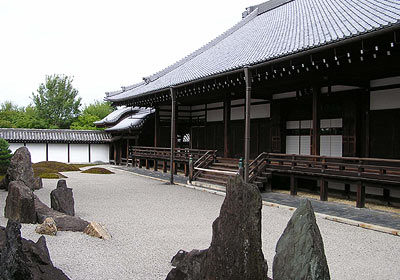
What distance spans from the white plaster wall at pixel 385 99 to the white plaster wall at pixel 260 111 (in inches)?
193

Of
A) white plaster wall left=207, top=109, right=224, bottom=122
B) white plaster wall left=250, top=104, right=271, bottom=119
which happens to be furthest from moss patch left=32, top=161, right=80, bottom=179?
white plaster wall left=250, top=104, right=271, bottom=119

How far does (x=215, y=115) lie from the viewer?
1902cm

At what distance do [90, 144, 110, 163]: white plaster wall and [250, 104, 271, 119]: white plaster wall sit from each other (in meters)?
18.0

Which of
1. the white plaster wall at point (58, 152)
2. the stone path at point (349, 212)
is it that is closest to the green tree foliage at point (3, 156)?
the stone path at point (349, 212)

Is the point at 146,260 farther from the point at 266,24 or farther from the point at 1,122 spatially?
the point at 1,122

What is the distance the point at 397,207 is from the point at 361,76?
12.8 ft

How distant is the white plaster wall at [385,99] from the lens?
10.3 metres

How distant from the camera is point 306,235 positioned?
324 centimetres

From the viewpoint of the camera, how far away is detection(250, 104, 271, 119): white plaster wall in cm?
1531

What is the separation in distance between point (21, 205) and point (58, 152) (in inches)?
912

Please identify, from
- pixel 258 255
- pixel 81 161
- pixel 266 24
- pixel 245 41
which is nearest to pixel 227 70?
pixel 245 41

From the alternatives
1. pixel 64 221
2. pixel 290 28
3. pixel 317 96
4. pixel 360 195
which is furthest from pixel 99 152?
pixel 360 195

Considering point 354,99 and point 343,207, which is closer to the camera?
point 343,207

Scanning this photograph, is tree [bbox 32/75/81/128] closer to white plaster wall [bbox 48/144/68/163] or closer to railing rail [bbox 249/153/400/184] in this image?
white plaster wall [bbox 48/144/68/163]
